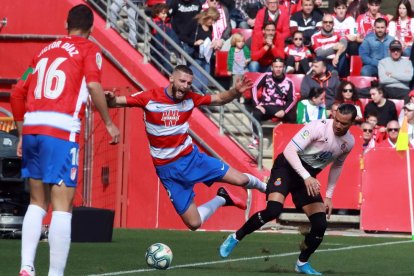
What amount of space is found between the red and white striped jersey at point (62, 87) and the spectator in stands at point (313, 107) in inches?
429

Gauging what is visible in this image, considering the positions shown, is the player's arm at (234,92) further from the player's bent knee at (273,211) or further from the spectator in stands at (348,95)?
the spectator in stands at (348,95)

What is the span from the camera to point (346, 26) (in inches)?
885

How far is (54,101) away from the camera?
9414 mm

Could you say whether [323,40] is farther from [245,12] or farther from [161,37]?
[161,37]

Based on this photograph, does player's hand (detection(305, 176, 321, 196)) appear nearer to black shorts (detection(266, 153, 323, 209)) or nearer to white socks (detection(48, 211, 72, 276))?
black shorts (detection(266, 153, 323, 209))

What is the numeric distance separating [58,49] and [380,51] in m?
13.0

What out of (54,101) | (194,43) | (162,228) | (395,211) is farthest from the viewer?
(194,43)

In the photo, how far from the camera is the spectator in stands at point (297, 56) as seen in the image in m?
21.7

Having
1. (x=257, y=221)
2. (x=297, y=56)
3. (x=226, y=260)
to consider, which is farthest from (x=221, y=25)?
(x=257, y=221)

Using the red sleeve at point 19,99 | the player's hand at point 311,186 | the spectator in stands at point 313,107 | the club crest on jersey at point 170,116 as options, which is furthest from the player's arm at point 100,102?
the spectator in stands at point 313,107

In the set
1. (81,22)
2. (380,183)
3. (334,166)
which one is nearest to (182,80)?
(334,166)

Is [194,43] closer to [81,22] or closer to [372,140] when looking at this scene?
[372,140]

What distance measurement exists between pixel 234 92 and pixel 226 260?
6.74ft

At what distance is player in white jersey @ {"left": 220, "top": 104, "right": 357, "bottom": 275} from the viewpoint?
12.3 m
